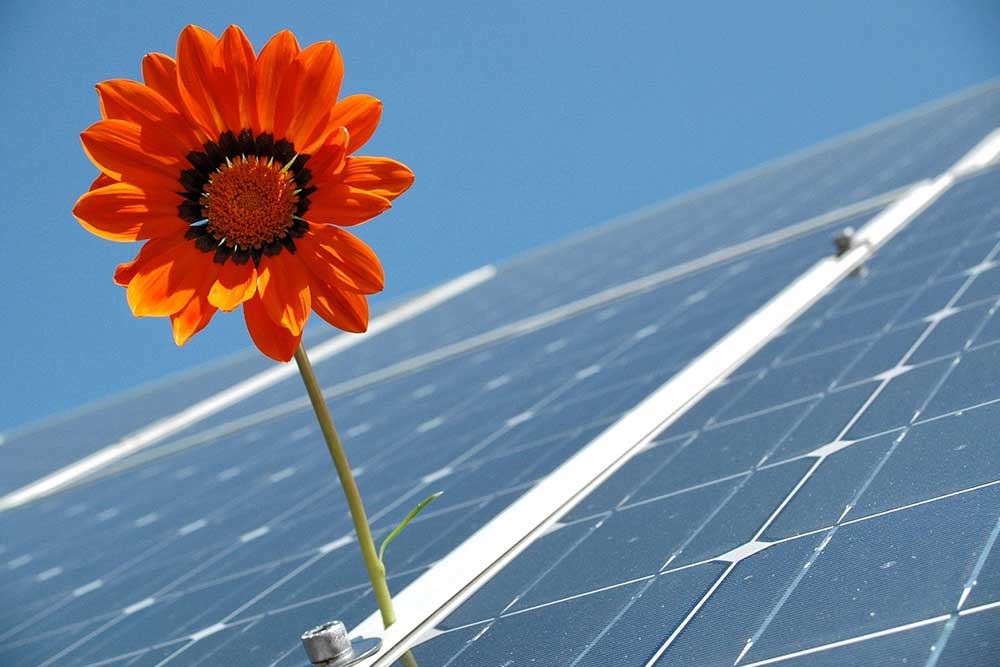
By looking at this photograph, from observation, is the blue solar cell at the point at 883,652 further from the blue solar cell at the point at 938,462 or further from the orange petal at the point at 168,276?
the orange petal at the point at 168,276

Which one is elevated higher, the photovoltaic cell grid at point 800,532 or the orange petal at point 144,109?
the orange petal at point 144,109

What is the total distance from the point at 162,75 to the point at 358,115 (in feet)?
1.10

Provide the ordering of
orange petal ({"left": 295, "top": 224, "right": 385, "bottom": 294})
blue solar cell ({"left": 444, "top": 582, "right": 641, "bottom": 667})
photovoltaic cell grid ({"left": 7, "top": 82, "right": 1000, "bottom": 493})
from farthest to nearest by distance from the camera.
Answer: photovoltaic cell grid ({"left": 7, "top": 82, "right": 1000, "bottom": 493}), blue solar cell ({"left": 444, "top": 582, "right": 641, "bottom": 667}), orange petal ({"left": 295, "top": 224, "right": 385, "bottom": 294})

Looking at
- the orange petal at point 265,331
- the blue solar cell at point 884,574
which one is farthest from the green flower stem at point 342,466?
the blue solar cell at point 884,574

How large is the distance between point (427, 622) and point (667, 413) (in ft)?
5.91

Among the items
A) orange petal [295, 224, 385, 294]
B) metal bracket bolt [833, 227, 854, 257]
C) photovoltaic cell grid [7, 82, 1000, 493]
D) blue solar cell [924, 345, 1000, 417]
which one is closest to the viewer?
orange petal [295, 224, 385, 294]

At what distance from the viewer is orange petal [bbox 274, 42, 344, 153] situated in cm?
231

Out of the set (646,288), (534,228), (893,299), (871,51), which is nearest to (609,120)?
(534,228)

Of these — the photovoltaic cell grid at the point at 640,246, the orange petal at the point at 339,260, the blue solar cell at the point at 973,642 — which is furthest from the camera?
the photovoltaic cell grid at the point at 640,246

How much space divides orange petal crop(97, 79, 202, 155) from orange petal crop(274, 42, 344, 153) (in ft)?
0.54

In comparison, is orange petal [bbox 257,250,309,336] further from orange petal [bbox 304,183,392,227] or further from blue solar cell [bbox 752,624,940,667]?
blue solar cell [bbox 752,624,940,667]

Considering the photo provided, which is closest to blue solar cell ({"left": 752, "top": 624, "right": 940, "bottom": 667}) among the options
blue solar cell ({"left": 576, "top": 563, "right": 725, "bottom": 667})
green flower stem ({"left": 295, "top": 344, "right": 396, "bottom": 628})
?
blue solar cell ({"left": 576, "top": 563, "right": 725, "bottom": 667})

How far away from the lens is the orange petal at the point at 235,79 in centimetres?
228

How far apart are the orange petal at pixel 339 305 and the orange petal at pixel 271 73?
0.95 ft
